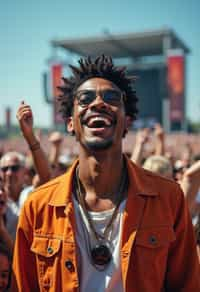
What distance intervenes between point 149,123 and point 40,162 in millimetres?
39912

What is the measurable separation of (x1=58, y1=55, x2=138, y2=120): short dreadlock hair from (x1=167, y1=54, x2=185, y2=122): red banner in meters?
35.4

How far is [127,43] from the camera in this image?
43.9 meters

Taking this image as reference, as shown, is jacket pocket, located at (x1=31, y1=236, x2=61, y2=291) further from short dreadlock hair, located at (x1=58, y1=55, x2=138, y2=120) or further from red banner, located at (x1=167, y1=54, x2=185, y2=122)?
red banner, located at (x1=167, y1=54, x2=185, y2=122)

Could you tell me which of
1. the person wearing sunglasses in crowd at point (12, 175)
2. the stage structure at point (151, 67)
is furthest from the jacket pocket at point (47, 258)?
the stage structure at point (151, 67)

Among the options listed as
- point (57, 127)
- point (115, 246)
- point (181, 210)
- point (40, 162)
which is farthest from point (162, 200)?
point (57, 127)

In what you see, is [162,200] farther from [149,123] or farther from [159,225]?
[149,123]

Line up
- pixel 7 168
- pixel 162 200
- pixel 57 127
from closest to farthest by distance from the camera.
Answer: pixel 162 200 → pixel 7 168 → pixel 57 127

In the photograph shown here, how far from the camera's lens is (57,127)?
42156 millimetres

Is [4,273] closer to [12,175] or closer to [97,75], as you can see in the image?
[97,75]

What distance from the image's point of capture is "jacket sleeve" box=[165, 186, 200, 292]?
211 centimetres

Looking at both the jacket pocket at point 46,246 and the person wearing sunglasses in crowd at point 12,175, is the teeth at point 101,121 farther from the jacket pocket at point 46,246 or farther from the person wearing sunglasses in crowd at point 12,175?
the person wearing sunglasses in crowd at point 12,175

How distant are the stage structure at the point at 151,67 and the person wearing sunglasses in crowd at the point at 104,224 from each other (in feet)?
115

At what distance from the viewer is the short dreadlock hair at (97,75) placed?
2.34 meters

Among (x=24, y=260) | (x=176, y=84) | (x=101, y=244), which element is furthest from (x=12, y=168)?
(x=176, y=84)
